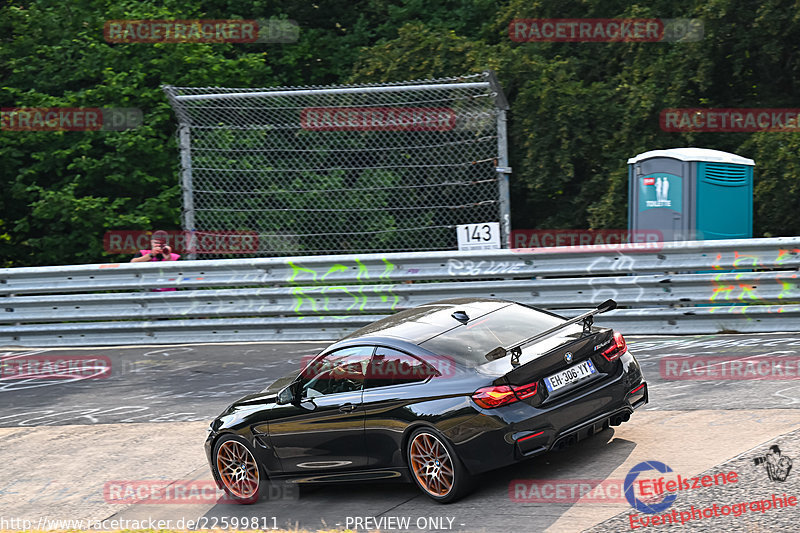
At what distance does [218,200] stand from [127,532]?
7299 millimetres

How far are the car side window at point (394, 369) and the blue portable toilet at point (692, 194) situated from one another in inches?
250

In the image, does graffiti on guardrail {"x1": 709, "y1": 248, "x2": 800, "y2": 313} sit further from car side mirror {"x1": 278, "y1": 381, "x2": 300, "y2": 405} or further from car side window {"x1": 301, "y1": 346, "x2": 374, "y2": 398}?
car side mirror {"x1": 278, "y1": 381, "x2": 300, "y2": 405}

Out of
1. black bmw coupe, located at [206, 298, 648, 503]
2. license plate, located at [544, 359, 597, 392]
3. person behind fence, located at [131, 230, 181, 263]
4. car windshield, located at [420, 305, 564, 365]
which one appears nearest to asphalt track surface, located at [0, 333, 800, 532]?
black bmw coupe, located at [206, 298, 648, 503]

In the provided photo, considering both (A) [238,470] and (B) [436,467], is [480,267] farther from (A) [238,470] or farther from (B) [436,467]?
(B) [436,467]

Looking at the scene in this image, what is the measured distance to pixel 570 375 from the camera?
6.77 meters

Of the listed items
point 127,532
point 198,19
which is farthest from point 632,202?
point 198,19

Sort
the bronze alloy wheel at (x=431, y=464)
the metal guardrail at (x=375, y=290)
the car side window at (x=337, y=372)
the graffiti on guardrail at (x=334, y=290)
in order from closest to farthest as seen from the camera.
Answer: the bronze alloy wheel at (x=431, y=464)
the car side window at (x=337, y=372)
the metal guardrail at (x=375, y=290)
the graffiti on guardrail at (x=334, y=290)

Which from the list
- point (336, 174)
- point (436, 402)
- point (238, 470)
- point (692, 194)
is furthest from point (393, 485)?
point (336, 174)

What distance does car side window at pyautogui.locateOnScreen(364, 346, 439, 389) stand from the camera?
6.85m

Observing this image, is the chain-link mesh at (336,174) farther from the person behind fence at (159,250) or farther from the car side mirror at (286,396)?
the car side mirror at (286,396)

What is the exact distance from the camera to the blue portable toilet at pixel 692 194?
12086 mm

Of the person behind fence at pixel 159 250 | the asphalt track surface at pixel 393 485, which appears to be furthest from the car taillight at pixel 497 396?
the person behind fence at pixel 159 250

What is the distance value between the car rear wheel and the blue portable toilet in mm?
6720

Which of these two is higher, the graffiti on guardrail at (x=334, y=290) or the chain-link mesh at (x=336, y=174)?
the chain-link mesh at (x=336, y=174)
